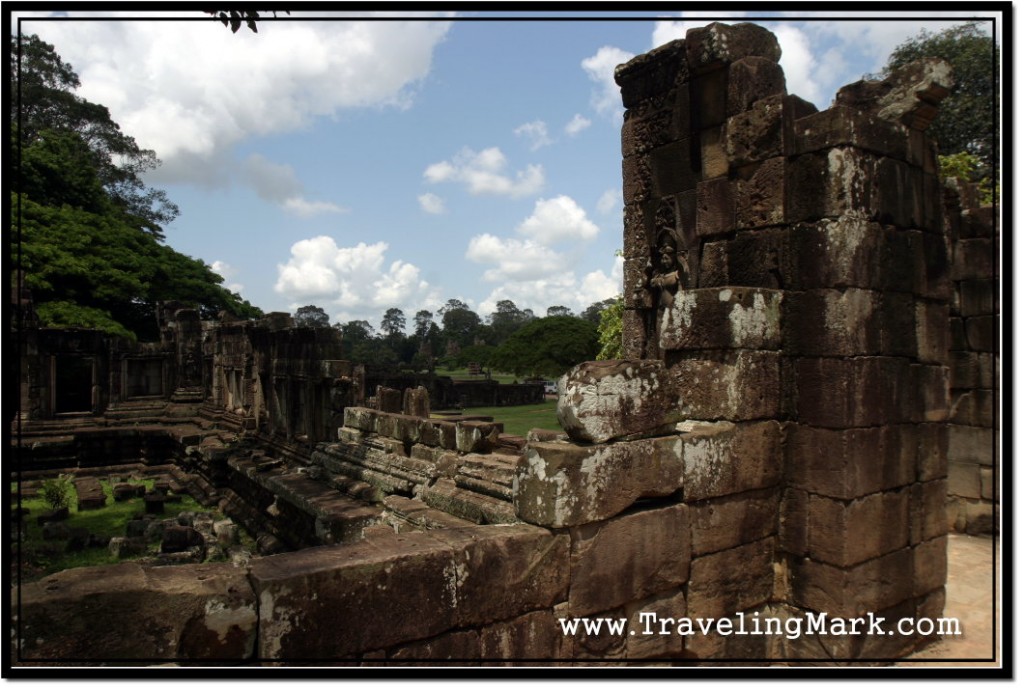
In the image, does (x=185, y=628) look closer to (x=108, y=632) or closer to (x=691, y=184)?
(x=108, y=632)

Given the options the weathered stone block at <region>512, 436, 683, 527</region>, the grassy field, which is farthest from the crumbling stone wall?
the grassy field

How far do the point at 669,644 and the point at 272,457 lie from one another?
13.9 m

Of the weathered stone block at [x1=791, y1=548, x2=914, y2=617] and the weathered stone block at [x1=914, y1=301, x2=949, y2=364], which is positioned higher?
the weathered stone block at [x1=914, y1=301, x2=949, y2=364]

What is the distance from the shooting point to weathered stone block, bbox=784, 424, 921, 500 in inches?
173

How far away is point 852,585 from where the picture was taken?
4.43 meters

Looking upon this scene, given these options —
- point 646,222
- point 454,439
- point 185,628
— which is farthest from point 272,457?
point 185,628

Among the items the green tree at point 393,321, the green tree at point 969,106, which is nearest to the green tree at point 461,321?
the green tree at point 393,321

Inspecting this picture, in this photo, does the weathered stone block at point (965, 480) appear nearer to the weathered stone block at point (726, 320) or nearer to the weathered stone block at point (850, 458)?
the weathered stone block at point (850, 458)

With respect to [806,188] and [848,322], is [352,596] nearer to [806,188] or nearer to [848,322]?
[848,322]

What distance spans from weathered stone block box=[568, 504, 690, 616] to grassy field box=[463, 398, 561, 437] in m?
16.4

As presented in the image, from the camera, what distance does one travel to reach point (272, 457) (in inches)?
647

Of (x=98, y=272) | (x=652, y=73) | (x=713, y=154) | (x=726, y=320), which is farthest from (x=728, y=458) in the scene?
(x=98, y=272)

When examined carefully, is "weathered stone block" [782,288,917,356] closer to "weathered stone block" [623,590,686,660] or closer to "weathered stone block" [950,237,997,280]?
"weathered stone block" [623,590,686,660]

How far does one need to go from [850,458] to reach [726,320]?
1.15 m
